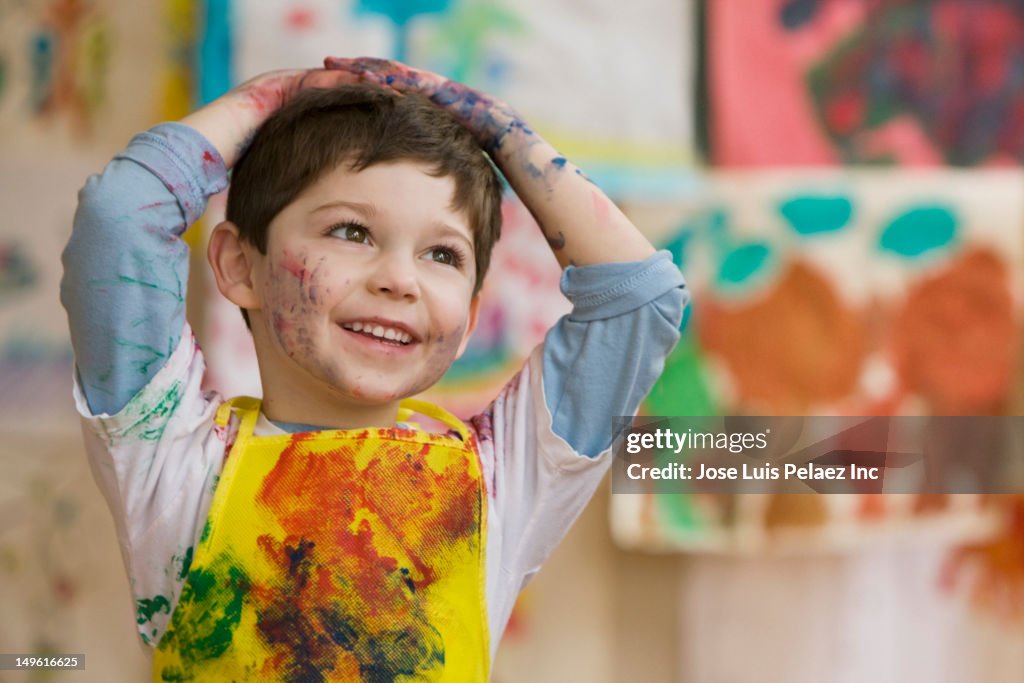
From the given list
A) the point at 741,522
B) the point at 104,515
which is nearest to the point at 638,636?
the point at 741,522

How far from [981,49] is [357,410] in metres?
1.40

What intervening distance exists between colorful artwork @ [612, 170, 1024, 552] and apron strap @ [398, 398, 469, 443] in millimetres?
754

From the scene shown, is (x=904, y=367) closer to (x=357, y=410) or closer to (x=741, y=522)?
(x=741, y=522)

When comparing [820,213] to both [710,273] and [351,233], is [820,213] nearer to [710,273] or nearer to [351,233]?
[710,273]

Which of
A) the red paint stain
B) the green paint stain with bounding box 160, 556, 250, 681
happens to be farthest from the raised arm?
the red paint stain

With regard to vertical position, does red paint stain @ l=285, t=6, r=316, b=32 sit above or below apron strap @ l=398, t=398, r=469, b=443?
above

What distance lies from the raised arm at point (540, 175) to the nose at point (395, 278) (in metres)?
0.14

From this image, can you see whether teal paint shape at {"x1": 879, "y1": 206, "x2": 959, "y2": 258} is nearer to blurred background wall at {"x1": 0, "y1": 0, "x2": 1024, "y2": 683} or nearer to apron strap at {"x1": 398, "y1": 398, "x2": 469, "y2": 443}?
blurred background wall at {"x1": 0, "y1": 0, "x2": 1024, "y2": 683}

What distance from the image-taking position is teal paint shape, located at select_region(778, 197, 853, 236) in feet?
5.60

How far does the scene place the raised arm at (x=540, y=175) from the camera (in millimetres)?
897

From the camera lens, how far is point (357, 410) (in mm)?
877

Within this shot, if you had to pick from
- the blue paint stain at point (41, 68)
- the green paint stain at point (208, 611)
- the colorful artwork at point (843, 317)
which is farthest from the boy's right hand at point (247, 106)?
the blue paint stain at point (41, 68)

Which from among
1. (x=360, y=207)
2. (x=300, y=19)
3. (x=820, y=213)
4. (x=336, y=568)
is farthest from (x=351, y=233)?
(x=820, y=213)

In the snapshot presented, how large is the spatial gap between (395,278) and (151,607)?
1.02 ft
